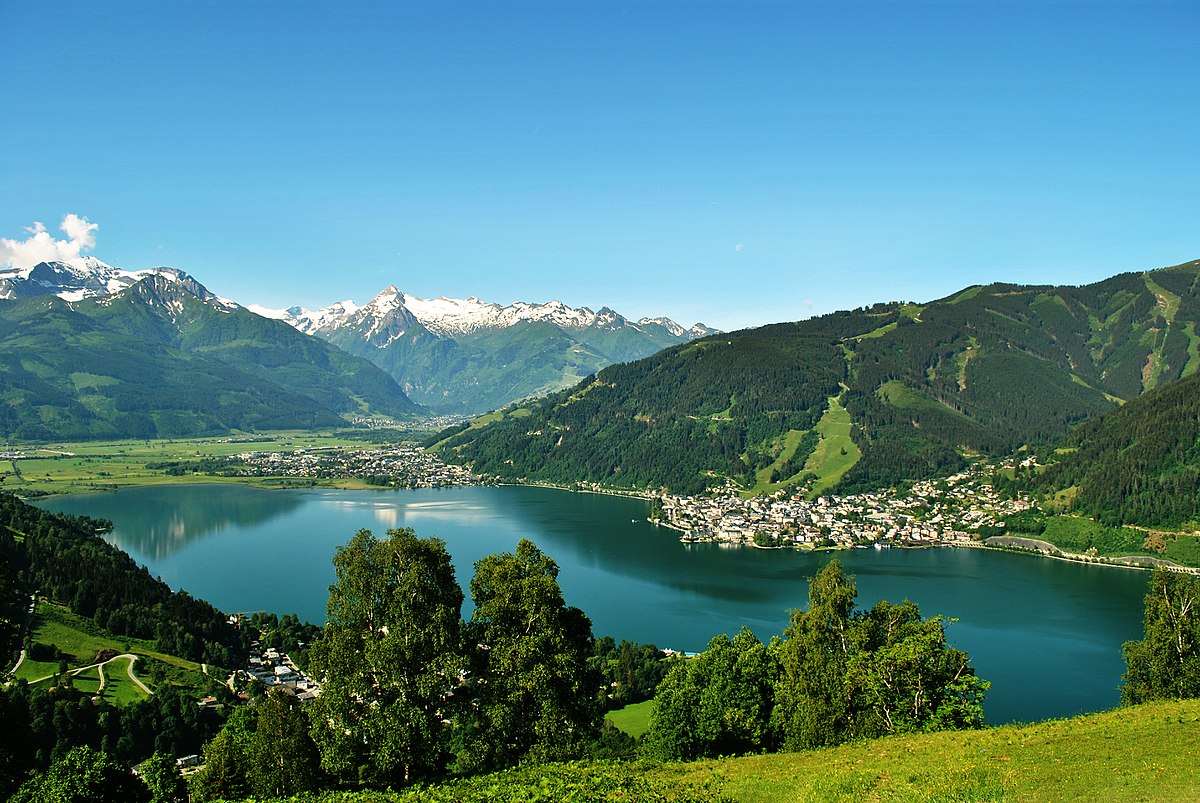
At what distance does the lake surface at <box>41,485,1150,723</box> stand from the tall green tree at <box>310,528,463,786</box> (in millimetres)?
37306

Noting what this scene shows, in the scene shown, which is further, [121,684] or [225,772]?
[121,684]

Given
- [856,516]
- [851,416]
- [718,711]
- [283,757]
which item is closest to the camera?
[283,757]

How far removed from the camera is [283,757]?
1894 centimetres

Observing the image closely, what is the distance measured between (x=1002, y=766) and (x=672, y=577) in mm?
68516

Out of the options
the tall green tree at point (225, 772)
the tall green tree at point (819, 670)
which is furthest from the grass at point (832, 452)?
the tall green tree at point (225, 772)

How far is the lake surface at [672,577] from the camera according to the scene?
55.8 m

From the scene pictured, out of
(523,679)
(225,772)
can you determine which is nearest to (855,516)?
(523,679)

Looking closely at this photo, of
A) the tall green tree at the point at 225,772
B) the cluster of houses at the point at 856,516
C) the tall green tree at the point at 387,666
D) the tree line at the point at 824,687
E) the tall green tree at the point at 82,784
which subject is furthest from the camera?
the cluster of houses at the point at 856,516

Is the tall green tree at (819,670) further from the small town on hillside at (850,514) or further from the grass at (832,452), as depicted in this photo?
the grass at (832,452)

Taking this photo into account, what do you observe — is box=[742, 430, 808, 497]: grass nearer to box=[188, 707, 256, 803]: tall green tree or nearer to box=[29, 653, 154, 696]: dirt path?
box=[29, 653, 154, 696]: dirt path

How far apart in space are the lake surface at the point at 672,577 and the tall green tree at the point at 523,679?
3379 centimetres

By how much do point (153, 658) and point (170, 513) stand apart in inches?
3380

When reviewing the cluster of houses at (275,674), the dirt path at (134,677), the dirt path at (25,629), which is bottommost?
the cluster of houses at (275,674)

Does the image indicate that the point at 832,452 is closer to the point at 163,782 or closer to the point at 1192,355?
the point at 1192,355
